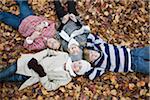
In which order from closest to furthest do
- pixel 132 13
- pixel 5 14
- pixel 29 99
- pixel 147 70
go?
1. pixel 29 99
2. pixel 147 70
3. pixel 5 14
4. pixel 132 13

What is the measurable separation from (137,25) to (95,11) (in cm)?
60

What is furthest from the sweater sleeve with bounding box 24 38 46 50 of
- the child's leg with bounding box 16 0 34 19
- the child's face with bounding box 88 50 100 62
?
the child's face with bounding box 88 50 100 62

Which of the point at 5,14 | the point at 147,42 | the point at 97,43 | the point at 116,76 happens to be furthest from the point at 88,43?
the point at 5,14

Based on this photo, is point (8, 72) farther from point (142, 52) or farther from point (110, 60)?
point (142, 52)

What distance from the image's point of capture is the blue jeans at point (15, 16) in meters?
4.76

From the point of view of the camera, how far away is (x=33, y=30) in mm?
4664

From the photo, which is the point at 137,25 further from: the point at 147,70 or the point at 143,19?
the point at 147,70

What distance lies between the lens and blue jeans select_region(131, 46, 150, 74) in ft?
14.3

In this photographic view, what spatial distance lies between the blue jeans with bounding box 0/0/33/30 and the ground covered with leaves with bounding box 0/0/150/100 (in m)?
0.07

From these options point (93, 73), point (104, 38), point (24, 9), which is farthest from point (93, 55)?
point (24, 9)

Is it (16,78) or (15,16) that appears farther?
(15,16)

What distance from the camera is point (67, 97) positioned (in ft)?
13.5

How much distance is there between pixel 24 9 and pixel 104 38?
1.13m

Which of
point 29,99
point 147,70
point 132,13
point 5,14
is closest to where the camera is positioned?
point 29,99
